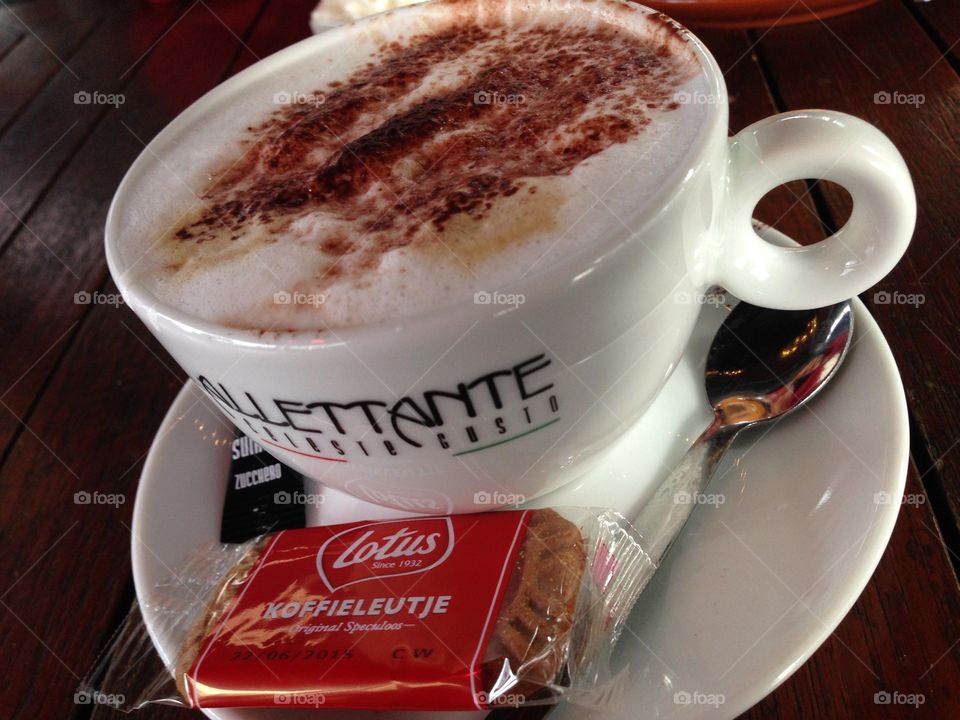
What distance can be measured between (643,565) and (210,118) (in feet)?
2.34

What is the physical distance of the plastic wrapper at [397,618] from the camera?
61cm

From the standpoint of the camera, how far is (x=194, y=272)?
2.17 ft

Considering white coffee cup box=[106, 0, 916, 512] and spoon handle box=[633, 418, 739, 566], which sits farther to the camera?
spoon handle box=[633, 418, 739, 566]

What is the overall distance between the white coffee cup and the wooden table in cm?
29

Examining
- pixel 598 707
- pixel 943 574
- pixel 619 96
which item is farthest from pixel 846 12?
pixel 598 707

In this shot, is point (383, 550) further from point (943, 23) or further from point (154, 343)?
point (943, 23)

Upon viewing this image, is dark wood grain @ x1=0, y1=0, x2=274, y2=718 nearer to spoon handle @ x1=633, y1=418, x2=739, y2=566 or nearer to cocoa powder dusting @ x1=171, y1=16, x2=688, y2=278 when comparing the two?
cocoa powder dusting @ x1=171, y1=16, x2=688, y2=278

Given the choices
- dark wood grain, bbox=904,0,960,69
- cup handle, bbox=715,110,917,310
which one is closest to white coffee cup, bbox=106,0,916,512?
cup handle, bbox=715,110,917,310

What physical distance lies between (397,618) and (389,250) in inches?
13.1

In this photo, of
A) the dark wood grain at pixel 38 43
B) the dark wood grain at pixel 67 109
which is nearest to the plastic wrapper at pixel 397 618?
the dark wood grain at pixel 67 109

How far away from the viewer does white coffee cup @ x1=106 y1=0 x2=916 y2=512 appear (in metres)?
0.56

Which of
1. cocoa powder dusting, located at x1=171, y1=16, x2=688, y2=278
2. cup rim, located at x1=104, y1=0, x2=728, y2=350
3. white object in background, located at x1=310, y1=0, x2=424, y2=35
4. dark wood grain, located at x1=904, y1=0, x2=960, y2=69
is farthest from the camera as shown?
white object in background, located at x1=310, y1=0, x2=424, y2=35

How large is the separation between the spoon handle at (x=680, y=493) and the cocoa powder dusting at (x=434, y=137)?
338 millimetres

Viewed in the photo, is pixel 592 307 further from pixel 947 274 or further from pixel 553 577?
pixel 947 274
